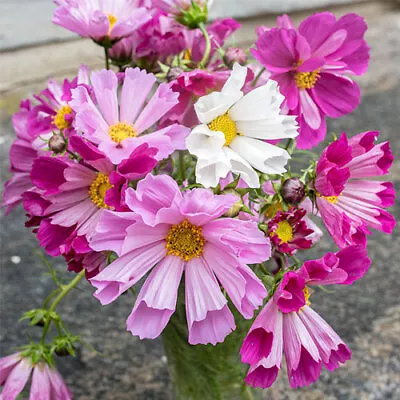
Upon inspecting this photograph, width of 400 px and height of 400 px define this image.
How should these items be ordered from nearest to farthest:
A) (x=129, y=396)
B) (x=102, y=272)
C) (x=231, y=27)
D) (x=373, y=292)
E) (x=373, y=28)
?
(x=102, y=272) → (x=231, y=27) → (x=129, y=396) → (x=373, y=292) → (x=373, y=28)

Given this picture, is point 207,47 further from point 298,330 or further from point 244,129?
point 298,330

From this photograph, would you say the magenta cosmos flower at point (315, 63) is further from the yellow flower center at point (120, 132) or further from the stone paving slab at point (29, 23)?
the stone paving slab at point (29, 23)

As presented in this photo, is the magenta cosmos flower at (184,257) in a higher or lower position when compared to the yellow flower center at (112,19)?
lower

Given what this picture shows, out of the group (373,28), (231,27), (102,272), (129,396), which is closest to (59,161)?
(102,272)

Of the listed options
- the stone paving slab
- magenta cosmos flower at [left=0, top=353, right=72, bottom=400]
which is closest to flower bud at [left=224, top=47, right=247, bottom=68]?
magenta cosmos flower at [left=0, top=353, right=72, bottom=400]

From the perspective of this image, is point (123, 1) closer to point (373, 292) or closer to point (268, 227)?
point (268, 227)

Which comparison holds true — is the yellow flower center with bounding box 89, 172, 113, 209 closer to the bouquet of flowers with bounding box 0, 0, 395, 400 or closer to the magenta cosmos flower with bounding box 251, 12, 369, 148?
the bouquet of flowers with bounding box 0, 0, 395, 400

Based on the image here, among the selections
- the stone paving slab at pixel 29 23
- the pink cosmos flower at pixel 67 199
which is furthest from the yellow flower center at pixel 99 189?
the stone paving slab at pixel 29 23
